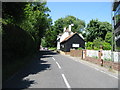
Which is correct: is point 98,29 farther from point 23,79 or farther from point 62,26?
point 23,79

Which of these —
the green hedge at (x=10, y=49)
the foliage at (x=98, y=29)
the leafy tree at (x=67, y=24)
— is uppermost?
the leafy tree at (x=67, y=24)

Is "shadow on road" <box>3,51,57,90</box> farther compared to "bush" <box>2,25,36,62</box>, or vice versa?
"bush" <box>2,25,36,62</box>

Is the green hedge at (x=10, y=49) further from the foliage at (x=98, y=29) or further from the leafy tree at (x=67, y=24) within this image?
the leafy tree at (x=67, y=24)

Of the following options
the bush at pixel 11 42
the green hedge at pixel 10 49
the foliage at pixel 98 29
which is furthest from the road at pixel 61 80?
the foliage at pixel 98 29

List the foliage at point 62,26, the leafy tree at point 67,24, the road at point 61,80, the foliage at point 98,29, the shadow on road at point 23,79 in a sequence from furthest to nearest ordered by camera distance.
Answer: the leafy tree at point 67,24, the foliage at point 62,26, the foliage at point 98,29, the road at point 61,80, the shadow on road at point 23,79

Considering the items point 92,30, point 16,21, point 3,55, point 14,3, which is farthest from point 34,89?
point 92,30

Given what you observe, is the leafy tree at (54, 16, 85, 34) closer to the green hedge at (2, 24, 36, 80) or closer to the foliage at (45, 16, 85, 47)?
the foliage at (45, 16, 85, 47)

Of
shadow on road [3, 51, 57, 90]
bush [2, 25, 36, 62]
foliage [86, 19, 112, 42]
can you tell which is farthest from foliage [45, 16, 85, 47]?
bush [2, 25, 36, 62]

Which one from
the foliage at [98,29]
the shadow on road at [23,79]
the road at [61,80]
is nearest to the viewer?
the shadow on road at [23,79]

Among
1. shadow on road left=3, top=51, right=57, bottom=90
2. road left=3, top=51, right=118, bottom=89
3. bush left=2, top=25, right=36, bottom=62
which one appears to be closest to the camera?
shadow on road left=3, top=51, right=57, bottom=90

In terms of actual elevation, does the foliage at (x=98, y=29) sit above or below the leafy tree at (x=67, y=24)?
below

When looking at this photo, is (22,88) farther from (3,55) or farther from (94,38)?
(94,38)

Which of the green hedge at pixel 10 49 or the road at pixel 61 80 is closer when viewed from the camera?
the road at pixel 61 80

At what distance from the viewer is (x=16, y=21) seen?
1434 cm
